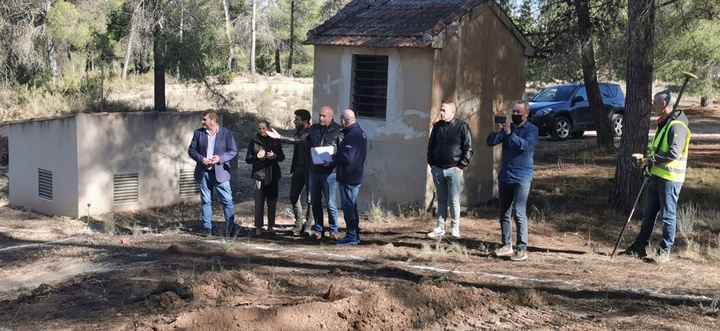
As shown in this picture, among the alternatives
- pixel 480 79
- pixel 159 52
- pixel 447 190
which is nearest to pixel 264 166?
pixel 447 190

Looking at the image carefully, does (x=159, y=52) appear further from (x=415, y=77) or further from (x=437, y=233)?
(x=437, y=233)

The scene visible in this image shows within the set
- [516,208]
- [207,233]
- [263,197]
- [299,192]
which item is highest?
[516,208]

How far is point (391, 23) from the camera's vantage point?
12508mm

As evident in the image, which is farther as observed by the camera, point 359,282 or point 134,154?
point 134,154

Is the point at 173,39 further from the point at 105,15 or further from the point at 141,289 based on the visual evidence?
the point at 141,289

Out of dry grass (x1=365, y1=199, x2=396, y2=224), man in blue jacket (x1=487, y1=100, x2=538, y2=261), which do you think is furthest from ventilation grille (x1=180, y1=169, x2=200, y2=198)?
man in blue jacket (x1=487, y1=100, x2=538, y2=261)

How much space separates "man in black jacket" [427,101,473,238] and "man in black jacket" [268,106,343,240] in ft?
4.04

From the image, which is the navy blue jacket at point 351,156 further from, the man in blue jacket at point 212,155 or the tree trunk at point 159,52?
the tree trunk at point 159,52

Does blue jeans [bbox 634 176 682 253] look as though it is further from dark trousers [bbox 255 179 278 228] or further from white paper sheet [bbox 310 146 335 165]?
dark trousers [bbox 255 179 278 228]

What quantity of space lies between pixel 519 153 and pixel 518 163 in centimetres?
11

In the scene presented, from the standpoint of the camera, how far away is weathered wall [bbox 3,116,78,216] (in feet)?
43.1

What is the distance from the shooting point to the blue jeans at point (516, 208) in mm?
8492

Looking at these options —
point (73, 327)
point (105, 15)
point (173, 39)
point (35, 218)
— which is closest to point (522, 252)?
point (73, 327)

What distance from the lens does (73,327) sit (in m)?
5.97
